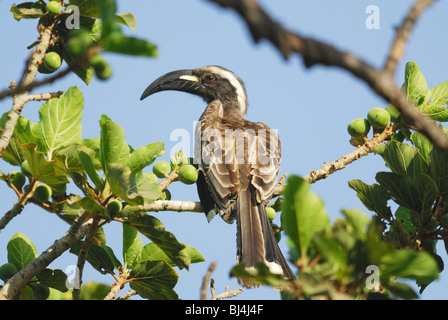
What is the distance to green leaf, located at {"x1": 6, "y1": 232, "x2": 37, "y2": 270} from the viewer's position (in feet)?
9.90

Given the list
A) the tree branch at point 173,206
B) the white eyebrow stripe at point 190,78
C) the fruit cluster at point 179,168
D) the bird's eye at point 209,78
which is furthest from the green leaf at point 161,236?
the bird's eye at point 209,78

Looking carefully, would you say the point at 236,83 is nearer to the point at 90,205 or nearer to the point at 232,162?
the point at 232,162

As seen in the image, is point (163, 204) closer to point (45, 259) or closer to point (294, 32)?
point (45, 259)

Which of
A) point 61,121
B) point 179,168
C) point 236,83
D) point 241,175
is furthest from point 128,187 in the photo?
point 236,83

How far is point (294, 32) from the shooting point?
1.09 meters

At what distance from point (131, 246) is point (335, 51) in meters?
2.35

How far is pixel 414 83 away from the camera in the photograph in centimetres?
353

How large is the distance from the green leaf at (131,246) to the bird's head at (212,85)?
3.45 meters

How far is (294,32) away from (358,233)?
2.40ft

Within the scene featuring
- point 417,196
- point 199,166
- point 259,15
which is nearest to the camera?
point 259,15

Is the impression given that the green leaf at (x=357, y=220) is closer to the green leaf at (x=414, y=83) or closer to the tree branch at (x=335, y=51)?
the tree branch at (x=335, y=51)

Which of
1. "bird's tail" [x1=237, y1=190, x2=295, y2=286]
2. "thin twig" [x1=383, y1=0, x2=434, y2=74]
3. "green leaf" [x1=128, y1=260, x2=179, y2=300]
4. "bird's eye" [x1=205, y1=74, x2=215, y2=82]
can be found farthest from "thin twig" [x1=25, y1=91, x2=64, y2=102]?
"bird's eye" [x1=205, y1=74, x2=215, y2=82]
